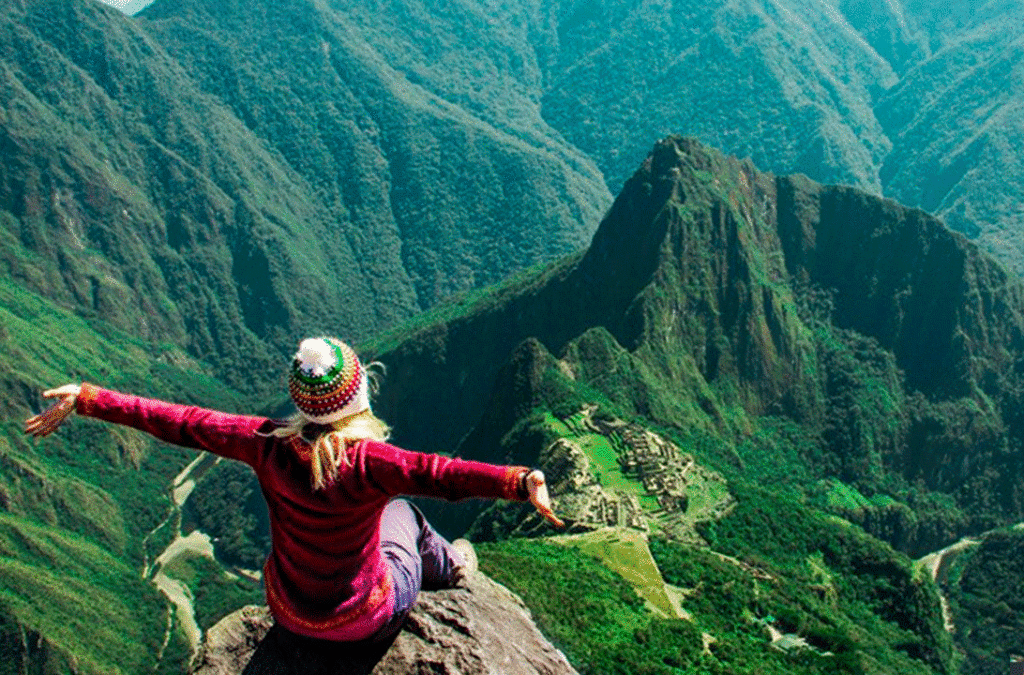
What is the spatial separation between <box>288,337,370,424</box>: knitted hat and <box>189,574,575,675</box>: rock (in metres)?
3.49

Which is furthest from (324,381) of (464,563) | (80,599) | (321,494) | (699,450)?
(80,599)

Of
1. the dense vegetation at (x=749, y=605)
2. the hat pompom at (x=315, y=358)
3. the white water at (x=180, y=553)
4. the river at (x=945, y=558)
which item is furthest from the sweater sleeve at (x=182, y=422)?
the river at (x=945, y=558)

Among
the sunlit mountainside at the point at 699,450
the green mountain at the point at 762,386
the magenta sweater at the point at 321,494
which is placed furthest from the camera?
the green mountain at the point at 762,386

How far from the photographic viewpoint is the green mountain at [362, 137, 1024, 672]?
7294 centimetres

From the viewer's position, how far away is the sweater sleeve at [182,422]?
10961mm

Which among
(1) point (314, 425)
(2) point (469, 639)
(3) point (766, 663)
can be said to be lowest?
(3) point (766, 663)

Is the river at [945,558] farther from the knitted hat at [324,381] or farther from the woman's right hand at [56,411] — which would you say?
the woman's right hand at [56,411]

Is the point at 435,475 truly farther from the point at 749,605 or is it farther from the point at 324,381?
the point at 749,605

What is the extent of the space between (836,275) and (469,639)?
120 metres

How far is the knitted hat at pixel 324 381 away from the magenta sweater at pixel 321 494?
15.8 inches

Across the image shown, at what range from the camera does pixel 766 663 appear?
47875 millimetres

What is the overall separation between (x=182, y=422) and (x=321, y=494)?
1.79 meters

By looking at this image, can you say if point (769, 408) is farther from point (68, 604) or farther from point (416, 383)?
point (68, 604)

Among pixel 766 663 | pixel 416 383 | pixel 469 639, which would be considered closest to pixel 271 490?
pixel 469 639
